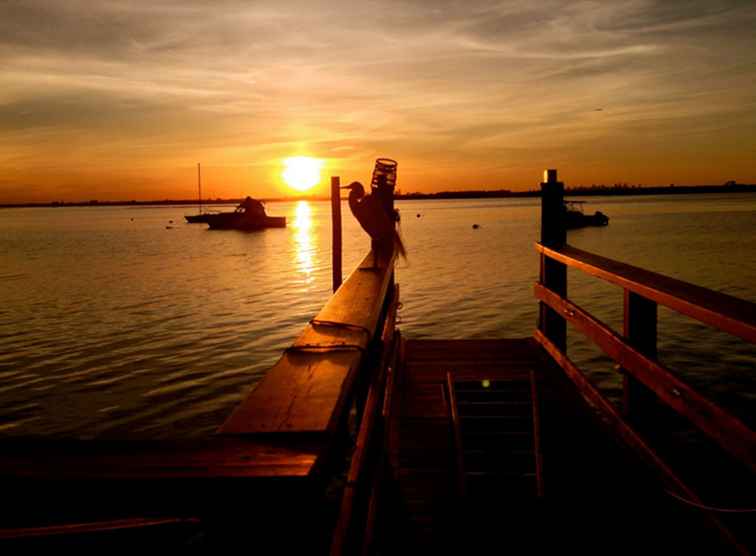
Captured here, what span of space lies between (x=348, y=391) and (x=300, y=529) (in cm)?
83

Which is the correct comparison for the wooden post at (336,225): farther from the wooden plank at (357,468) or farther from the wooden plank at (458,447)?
the wooden plank at (357,468)

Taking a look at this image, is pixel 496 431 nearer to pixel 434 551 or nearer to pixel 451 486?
pixel 451 486

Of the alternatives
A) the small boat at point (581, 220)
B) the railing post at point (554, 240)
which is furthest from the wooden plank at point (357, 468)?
the small boat at point (581, 220)

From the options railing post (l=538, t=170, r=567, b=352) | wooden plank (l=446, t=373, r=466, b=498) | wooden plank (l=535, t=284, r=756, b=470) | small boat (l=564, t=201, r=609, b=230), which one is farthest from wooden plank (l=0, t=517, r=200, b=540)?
small boat (l=564, t=201, r=609, b=230)

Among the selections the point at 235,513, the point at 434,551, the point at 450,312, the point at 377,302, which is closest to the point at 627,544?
the point at 434,551

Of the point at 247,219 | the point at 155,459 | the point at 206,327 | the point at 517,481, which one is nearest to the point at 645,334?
the point at 517,481

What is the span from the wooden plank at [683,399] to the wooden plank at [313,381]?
72.6 inches

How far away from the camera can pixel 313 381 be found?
219cm

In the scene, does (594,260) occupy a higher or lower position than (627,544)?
higher

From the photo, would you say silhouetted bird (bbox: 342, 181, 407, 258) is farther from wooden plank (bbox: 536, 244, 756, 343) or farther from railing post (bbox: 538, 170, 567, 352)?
wooden plank (bbox: 536, 244, 756, 343)

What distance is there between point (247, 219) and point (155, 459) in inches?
3168

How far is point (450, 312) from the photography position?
2084 cm

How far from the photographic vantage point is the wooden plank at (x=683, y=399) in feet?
9.32

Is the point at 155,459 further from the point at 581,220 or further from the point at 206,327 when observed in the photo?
the point at 581,220
